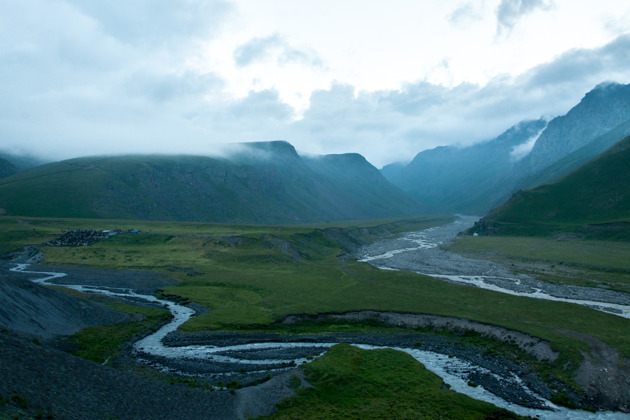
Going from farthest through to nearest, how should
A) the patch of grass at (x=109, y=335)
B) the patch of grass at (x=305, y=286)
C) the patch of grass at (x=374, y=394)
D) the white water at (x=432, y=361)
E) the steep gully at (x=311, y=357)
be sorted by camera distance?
the patch of grass at (x=305, y=286)
the patch of grass at (x=109, y=335)
the steep gully at (x=311, y=357)
the white water at (x=432, y=361)
the patch of grass at (x=374, y=394)

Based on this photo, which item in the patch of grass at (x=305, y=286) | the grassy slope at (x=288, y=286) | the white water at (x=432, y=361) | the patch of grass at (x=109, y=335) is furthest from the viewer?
the grassy slope at (x=288, y=286)

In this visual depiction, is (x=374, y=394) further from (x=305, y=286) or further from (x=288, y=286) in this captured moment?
(x=288, y=286)

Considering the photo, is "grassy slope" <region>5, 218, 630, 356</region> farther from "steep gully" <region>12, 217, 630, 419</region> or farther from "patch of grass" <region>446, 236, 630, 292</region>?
"patch of grass" <region>446, 236, 630, 292</region>

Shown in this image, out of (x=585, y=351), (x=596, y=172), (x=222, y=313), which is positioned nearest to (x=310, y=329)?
(x=222, y=313)

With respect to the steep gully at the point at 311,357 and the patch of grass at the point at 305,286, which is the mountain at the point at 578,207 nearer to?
the patch of grass at the point at 305,286

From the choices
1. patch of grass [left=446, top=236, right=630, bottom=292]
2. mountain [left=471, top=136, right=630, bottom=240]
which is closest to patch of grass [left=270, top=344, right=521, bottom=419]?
patch of grass [left=446, top=236, right=630, bottom=292]

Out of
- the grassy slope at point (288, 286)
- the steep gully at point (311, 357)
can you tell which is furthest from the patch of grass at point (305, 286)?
the steep gully at point (311, 357)

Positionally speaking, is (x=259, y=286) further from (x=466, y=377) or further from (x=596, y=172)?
(x=596, y=172)
